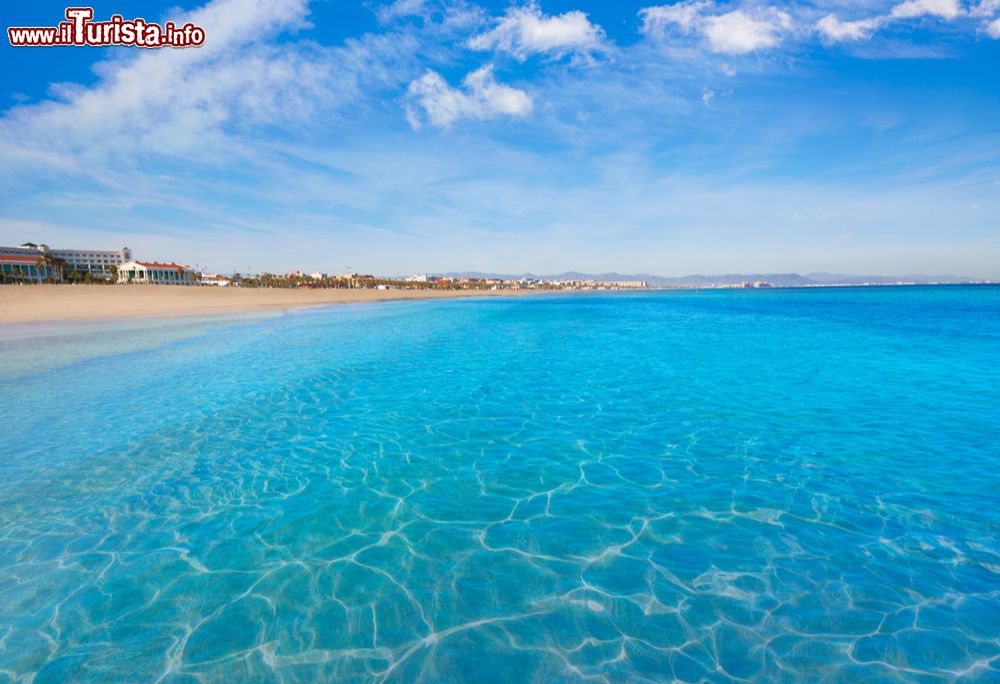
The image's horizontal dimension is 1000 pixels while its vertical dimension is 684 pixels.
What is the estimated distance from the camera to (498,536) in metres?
6.93

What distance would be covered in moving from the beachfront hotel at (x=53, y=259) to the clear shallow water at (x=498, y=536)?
408 ft

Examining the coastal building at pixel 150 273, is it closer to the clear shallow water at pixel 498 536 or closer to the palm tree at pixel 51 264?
the palm tree at pixel 51 264

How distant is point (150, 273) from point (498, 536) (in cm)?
14758

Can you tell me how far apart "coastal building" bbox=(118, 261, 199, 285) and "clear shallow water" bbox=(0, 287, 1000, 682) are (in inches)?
4996

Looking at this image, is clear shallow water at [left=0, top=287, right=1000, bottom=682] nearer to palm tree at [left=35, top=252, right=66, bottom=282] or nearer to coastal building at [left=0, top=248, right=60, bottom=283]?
palm tree at [left=35, top=252, right=66, bottom=282]

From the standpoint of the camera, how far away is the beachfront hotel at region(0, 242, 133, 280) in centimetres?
10081

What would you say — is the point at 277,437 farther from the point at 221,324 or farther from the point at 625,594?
the point at 221,324

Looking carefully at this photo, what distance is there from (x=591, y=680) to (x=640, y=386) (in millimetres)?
12959

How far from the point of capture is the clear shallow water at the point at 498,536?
15.8 feet

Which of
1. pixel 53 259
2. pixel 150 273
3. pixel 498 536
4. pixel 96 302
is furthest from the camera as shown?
pixel 150 273

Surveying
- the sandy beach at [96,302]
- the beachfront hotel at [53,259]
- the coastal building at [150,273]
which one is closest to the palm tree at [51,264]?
the beachfront hotel at [53,259]

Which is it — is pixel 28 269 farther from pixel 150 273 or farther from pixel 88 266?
pixel 88 266

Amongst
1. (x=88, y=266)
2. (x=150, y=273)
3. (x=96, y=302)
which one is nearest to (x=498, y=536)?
(x=96, y=302)

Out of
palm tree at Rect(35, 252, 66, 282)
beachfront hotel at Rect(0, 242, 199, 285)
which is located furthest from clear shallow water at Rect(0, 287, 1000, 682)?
palm tree at Rect(35, 252, 66, 282)
